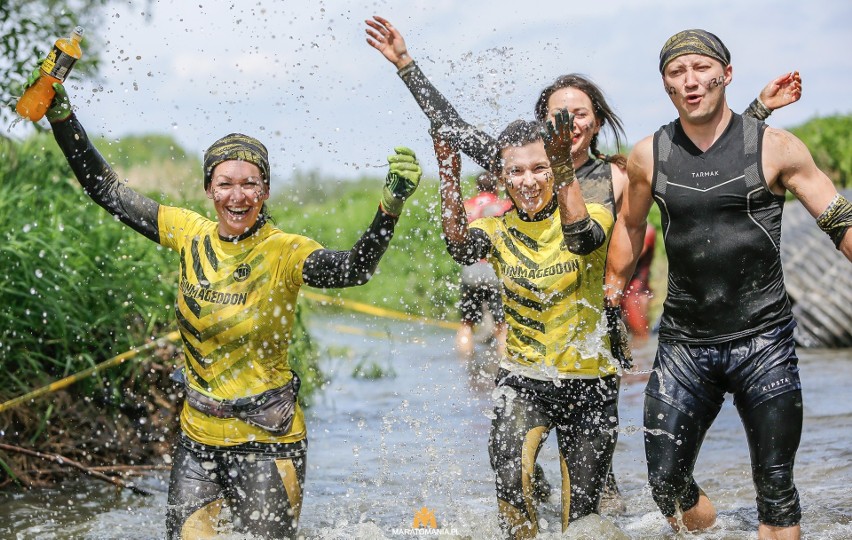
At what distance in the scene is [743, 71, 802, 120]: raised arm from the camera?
4887 mm

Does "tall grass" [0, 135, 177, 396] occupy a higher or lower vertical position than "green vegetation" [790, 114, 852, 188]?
lower

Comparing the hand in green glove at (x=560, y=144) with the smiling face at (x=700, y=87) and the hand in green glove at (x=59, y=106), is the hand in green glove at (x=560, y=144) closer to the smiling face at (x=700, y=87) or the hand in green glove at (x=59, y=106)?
the smiling face at (x=700, y=87)

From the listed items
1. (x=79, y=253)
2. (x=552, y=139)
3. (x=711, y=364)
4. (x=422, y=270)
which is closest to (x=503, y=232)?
(x=552, y=139)

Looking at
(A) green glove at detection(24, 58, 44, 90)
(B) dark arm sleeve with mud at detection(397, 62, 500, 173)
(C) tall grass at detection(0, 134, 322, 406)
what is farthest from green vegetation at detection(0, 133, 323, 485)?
(B) dark arm sleeve with mud at detection(397, 62, 500, 173)

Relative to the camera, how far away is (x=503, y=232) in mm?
4770

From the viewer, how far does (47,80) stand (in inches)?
179

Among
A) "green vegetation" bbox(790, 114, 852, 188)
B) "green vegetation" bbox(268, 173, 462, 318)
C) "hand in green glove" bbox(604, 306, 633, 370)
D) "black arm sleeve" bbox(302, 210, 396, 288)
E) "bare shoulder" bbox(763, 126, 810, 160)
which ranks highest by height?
"green vegetation" bbox(790, 114, 852, 188)

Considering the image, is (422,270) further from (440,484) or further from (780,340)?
(780,340)

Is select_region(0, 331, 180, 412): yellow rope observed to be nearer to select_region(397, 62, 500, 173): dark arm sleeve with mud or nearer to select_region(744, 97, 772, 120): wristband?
select_region(397, 62, 500, 173): dark arm sleeve with mud

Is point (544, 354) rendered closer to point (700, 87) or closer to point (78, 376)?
point (700, 87)

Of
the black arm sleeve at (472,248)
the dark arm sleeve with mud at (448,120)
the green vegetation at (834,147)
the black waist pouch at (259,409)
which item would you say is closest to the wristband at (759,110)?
the dark arm sleeve with mud at (448,120)

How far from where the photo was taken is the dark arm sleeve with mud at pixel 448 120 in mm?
5018

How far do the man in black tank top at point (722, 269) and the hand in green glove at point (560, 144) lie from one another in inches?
16.0

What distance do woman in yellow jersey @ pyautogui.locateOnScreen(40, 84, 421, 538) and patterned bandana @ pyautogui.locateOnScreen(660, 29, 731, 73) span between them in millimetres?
1166
